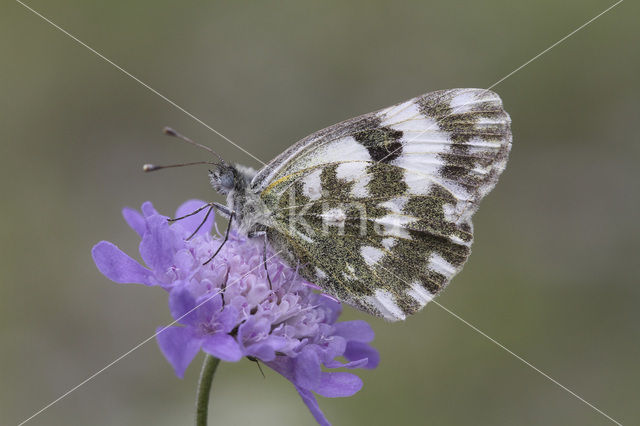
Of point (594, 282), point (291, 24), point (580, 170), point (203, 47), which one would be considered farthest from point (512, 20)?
point (203, 47)

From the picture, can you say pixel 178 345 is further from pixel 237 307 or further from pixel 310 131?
pixel 310 131

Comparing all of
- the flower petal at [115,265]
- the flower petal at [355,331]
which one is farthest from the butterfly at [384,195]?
the flower petal at [115,265]

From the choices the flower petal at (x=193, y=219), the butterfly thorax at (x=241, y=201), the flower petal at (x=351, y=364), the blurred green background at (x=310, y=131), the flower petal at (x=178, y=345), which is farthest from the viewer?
the blurred green background at (x=310, y=131)

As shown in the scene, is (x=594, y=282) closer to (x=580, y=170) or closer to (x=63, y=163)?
(x=580, y=170)

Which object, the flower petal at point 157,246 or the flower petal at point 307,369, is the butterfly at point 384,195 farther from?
the flower petal at point 307,369

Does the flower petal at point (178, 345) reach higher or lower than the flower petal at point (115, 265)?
lower

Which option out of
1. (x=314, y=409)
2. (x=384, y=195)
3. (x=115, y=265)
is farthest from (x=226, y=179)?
(x=314, y=409)
